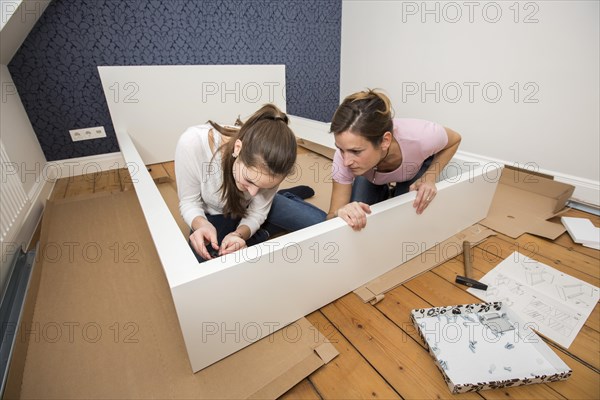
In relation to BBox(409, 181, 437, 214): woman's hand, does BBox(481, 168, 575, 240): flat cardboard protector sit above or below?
below

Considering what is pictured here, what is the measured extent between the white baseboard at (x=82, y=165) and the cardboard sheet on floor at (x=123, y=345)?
1161 mm

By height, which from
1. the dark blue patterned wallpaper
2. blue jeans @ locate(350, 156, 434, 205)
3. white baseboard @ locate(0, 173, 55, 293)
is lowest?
white baseboard @ locate(0, 173, 55, 293)

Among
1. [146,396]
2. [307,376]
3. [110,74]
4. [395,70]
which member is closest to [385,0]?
[395,70]

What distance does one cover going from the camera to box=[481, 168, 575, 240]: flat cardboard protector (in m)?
1.41

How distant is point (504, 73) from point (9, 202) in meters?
2.79

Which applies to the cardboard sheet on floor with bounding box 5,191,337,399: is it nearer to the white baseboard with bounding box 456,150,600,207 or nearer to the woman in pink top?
the woman in pink top

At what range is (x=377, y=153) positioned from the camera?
37.8 inches

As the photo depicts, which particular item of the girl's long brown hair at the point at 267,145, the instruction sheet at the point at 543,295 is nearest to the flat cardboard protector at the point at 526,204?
the instruction sheet at the point at 543,295

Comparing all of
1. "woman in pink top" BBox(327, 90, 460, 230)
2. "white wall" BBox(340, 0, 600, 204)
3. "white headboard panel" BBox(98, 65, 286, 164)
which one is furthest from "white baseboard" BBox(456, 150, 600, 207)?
"white headboard panel" BBox(98, 65, 286, 164)

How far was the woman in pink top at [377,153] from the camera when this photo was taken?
900mm

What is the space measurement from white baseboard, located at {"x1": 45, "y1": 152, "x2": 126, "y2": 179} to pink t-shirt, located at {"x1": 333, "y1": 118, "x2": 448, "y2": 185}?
203cm

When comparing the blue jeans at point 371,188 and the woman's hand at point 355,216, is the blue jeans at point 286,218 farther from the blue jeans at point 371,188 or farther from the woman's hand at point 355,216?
the woman's hand at point 355,216

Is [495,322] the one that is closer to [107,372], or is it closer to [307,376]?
[307,376]

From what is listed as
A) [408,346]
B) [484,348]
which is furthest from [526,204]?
[408,346]
